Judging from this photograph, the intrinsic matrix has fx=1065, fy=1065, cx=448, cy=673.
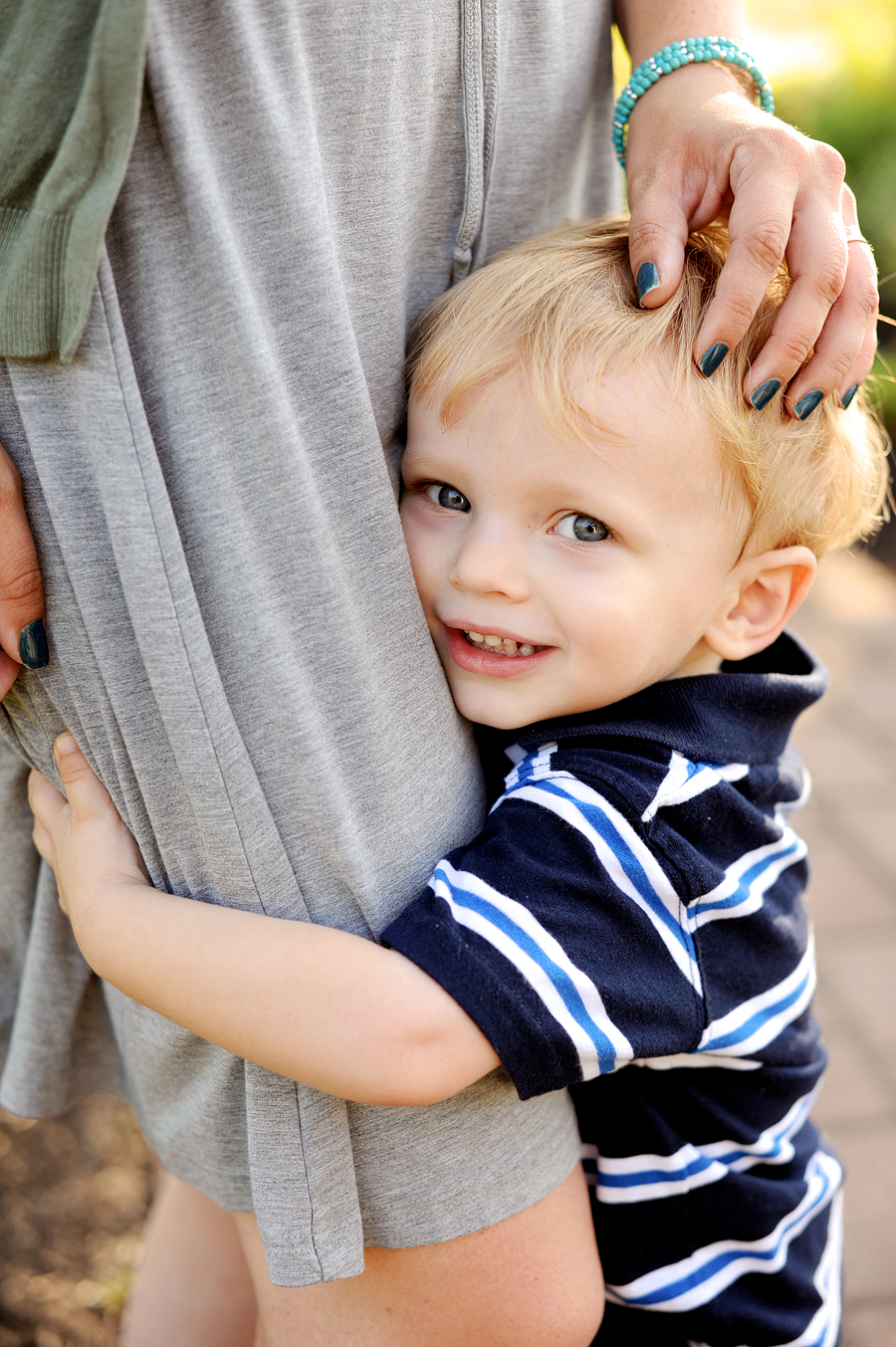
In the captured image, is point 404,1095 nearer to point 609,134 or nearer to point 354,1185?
point 354,1185

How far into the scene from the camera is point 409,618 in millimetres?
1103

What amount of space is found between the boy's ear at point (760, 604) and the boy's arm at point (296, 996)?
601 mm

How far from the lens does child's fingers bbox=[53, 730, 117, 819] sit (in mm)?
1100

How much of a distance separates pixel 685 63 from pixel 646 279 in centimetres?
37

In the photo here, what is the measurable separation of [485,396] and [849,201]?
18.5 inches

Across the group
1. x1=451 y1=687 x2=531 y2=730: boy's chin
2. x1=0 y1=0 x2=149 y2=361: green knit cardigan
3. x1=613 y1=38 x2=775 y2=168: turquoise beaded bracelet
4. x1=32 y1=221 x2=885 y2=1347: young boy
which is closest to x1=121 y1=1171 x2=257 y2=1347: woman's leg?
x1=32 y1=221 x2=885 y2=1347: young boy

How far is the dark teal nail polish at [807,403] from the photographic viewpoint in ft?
3.89

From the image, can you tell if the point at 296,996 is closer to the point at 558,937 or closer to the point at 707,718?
the point at 558,937

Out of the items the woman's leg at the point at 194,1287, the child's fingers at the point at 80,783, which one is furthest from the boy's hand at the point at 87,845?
the woman's leg at the point at 194,1287

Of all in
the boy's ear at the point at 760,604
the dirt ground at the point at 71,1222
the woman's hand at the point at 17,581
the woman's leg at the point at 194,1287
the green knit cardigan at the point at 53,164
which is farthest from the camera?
the dirt ground at the point at 71,1222

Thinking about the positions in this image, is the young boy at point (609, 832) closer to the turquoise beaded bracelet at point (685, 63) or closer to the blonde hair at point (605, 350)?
the blonde hair at point (605, 350)

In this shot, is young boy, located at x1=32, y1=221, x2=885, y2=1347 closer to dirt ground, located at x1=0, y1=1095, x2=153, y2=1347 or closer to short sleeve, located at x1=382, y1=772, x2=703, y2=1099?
short sleeve, located at x1=382, y1=772, x2=703, y2=1099

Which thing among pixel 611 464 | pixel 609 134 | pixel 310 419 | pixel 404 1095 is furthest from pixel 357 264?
pixel 404 1095

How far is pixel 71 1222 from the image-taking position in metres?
2.31
